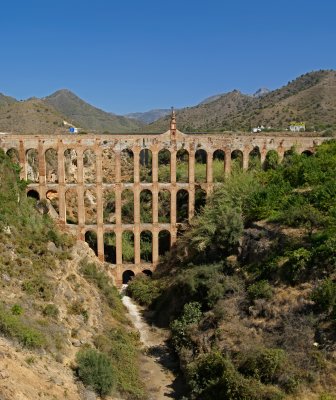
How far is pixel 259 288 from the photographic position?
23.5m

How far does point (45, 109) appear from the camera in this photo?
75.2 m

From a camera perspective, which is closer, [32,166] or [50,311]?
[50,311]

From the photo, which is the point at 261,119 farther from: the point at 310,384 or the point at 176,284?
the point at 310,384

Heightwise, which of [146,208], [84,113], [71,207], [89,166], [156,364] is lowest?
[156,364]

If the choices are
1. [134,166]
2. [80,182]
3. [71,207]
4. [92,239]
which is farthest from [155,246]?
[71,207]

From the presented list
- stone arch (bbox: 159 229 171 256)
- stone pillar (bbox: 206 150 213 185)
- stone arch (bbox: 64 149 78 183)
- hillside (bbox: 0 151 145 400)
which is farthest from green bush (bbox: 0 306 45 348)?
stone arch (bbox: 64 149 78 183)

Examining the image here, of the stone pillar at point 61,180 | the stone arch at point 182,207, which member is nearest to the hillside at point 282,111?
the stone arch at point 182,207

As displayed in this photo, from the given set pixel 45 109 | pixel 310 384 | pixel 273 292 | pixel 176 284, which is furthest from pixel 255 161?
pixel 45 109

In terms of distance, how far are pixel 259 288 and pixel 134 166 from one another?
16066mm

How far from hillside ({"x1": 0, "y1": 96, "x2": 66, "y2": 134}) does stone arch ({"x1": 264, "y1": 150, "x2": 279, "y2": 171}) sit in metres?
35.1

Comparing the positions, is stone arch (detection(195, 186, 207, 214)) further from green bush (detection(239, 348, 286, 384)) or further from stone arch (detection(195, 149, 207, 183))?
green bush (detection(239, 348, 286, 384))

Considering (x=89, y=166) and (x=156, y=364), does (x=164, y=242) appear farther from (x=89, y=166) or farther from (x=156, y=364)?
(x=89, y=166)

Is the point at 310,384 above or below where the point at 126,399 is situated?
above

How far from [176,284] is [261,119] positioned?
50546mm
